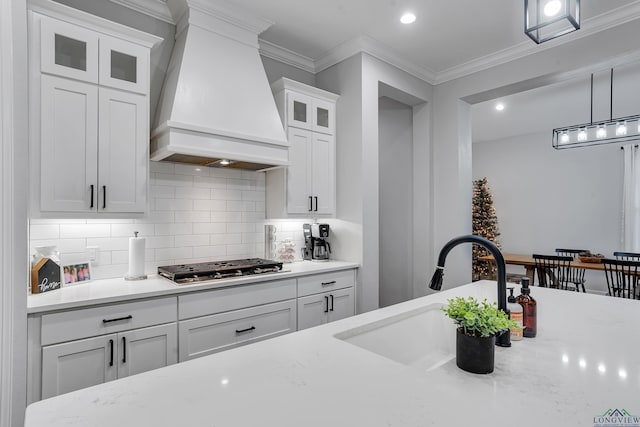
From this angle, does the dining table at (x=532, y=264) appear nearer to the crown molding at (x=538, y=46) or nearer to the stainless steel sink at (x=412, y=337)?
the crown molding at (x=538, y=46)

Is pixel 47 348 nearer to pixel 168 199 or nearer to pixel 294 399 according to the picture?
pixel 168 199

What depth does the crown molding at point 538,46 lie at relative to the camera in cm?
271

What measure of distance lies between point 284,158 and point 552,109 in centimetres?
461

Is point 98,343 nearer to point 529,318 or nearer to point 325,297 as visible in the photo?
point 325,297

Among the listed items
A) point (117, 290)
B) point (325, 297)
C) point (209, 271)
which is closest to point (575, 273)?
point (325, 297)

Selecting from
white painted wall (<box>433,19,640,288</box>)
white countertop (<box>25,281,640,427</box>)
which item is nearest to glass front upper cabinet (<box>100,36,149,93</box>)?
white countertop (<box>25,281,640,427</box>)

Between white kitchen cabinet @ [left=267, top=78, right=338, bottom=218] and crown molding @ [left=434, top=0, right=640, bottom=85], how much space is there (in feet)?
4.80

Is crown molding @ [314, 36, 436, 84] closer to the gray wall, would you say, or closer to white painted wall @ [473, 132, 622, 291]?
Answer: the gray wall

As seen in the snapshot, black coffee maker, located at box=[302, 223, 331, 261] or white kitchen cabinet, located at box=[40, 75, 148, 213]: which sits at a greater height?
white kitchen cabinet, located at box=[40, 75, 148, 213]

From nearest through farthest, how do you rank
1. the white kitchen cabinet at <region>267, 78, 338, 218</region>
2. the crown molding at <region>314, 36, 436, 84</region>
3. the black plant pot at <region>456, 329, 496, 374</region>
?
the black plant pot at <region>456, 329, 496, 374</region>
the white kitchen cabinet at <region>267, 78, 338, 218</region>
the crown molding at <region>314, 36, 436, 84</region>

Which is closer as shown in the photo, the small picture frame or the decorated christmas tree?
the small picture frame

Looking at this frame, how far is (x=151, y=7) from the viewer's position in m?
2.61

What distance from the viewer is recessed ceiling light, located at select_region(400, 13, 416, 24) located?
285 cm

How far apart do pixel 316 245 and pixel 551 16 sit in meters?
2.52
